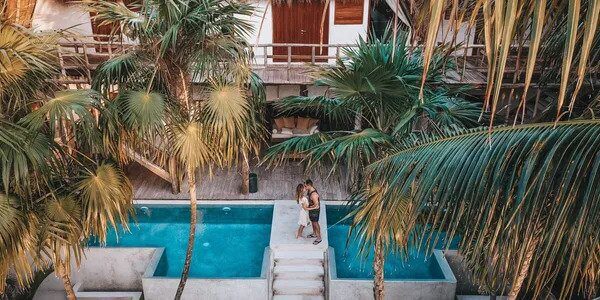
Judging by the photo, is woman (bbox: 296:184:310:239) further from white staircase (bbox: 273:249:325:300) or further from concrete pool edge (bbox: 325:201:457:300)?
concrete pool edge (bbox: 325:201:457:300)

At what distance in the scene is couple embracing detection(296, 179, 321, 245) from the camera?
8227 mm

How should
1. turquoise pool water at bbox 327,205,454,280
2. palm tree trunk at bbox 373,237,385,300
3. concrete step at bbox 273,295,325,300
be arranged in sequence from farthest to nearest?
1. turquoise pool water at bbox 327,205,454,280
2. concrete step at bbox 273,295,325,300
3. palm tree trunk at bbox 373,237,385,300

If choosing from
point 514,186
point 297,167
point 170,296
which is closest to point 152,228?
point 170,296

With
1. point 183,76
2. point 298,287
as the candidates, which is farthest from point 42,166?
point 298,287

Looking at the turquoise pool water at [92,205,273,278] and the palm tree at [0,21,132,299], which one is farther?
the turquoise pool water at [92,205,273,278]

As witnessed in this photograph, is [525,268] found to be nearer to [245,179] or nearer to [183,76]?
[183,76]

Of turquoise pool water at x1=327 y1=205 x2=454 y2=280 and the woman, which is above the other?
the woman

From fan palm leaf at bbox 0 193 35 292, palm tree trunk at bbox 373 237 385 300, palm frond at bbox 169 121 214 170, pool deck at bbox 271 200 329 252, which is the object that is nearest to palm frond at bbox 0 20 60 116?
fan palm leaf at bbox 0 193 35 292

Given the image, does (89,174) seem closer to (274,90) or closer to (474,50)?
(274,90)

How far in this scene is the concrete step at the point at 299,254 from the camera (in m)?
8.47

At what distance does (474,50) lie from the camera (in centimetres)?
1246

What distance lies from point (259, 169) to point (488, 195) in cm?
1030

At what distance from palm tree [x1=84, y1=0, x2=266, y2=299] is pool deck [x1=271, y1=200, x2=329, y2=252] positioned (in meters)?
2.85

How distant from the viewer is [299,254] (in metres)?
8.52
